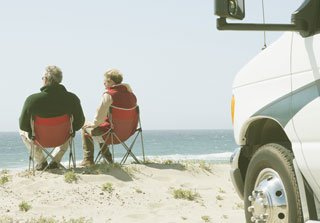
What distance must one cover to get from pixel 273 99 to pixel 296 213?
0.87 metres

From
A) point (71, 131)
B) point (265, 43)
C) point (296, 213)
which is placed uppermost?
point (265, 43)

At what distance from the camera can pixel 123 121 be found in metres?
11.0

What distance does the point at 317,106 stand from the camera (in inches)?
147

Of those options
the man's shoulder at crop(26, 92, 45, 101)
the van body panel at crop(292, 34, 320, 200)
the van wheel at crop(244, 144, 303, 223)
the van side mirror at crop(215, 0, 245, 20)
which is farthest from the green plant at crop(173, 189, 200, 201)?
the van side mirror at crop(215, 0, 245, 20)

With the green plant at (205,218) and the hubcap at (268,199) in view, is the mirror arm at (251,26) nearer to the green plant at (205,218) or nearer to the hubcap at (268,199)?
the hubcap at (268,199)

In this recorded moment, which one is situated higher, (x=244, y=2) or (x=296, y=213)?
(x=244, y=2)

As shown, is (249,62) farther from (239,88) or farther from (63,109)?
(63,109)

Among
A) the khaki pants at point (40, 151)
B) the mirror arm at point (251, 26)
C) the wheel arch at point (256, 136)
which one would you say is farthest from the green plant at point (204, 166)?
the mirror arm at point (251, 26)

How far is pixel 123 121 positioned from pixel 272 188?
668 centimetres

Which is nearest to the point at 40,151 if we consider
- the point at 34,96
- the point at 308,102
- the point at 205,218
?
the point at 34,96

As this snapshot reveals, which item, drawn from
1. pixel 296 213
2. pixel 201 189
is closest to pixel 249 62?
pixel 296 213

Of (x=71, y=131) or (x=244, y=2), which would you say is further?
(x=71, y=131)

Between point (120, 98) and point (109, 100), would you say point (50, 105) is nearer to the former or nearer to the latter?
point (109, 100)

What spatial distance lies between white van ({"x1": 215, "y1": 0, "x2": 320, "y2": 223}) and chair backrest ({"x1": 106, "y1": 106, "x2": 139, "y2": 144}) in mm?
5704
